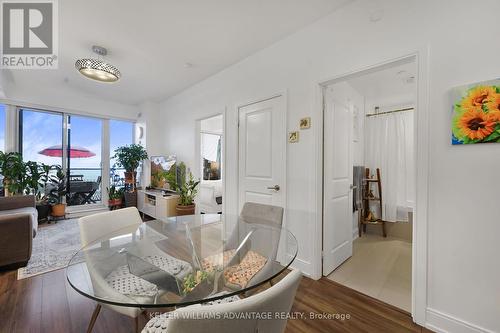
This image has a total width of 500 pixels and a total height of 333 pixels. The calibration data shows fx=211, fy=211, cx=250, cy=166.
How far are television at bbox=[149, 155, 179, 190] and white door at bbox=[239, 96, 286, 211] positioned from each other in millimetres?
2164

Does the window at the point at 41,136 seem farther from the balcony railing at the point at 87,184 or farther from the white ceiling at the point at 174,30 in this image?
the white ceiling at the point at 174,30

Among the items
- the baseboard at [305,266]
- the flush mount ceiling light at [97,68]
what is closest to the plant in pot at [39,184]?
the flush mount ceiling light at [97,68]

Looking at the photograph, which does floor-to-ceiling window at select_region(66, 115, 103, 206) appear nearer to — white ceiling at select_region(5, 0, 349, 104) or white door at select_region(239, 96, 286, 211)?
white ceiling at select_region(5, 0, 349, 104)

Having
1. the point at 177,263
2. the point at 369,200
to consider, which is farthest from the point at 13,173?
the point at 369,200

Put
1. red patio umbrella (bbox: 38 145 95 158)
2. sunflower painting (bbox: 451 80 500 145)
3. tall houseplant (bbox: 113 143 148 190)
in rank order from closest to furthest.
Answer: sunflower painting (bbox: 451 80 500 145) → red patio umbrella (bbox: 38 145 95 158) → tall houseplant (bbox: 113 143 148 190)

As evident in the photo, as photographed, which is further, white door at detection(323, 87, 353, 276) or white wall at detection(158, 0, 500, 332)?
white door at detection(323, 87, 353, 276)

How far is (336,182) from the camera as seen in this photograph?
253cm

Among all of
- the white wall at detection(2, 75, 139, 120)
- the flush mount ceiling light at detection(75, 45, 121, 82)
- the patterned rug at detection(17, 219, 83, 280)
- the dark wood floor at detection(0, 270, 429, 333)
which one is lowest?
the dark wood floor at detection(0, 270, 429, 333)

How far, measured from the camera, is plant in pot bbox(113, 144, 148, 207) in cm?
481

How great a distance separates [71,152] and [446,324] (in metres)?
6.55

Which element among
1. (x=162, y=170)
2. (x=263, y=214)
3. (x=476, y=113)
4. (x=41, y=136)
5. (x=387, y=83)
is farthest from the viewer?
(x=162, y=170)

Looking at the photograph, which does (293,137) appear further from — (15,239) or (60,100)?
(60,100)

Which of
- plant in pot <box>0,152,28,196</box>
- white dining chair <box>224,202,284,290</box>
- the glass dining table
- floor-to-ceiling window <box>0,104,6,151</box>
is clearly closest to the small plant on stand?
plant in pot <box>0,152,28,196</box>

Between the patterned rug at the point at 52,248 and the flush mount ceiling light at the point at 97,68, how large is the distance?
7.68ft
